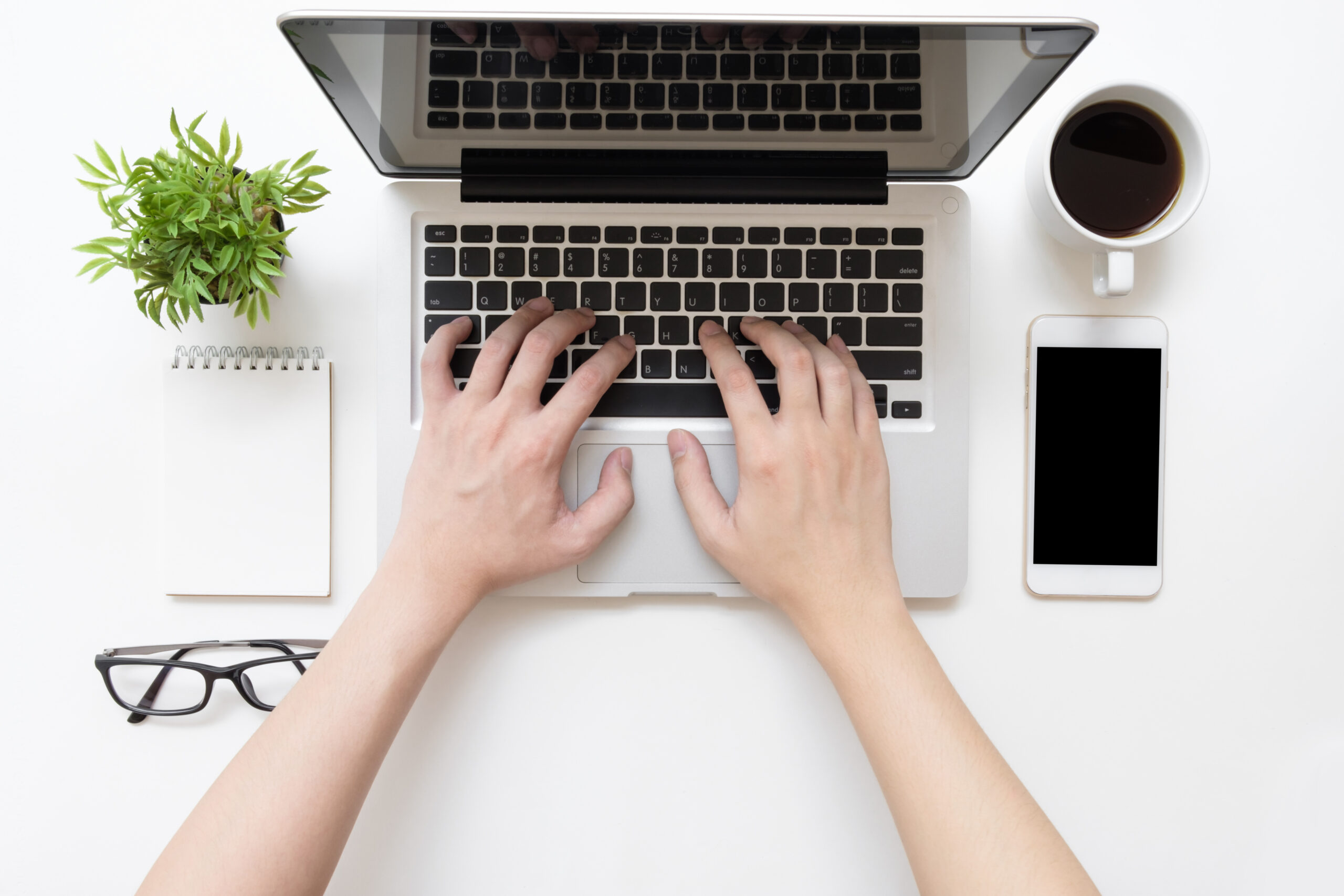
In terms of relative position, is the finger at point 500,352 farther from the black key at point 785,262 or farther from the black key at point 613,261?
the black key at point 785,262

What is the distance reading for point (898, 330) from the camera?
656mm

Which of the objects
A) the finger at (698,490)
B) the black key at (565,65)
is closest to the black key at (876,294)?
the finger at (698,490)

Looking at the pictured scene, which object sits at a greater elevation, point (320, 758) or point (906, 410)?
point (906, 410)

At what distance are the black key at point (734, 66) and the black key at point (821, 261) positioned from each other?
0.16 metres

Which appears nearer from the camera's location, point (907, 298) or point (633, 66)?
point (633, 66)

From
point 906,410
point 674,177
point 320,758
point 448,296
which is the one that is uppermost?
point 674,177

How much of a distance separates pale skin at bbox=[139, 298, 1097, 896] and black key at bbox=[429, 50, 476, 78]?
0.63 feet

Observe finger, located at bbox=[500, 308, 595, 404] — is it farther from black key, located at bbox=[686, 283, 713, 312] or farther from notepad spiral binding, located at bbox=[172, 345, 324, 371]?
notepad spiral binding, located at bbox=[172, 345, 324, 371]

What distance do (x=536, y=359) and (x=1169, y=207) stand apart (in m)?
0.59

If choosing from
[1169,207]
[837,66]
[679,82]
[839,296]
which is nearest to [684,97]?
[679,82]

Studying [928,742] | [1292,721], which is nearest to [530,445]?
[928,742]

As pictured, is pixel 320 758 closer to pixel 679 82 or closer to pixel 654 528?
pixel 654 528

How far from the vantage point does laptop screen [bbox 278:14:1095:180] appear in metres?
0.49

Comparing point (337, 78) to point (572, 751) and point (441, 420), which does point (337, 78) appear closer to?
point (441, 420)
